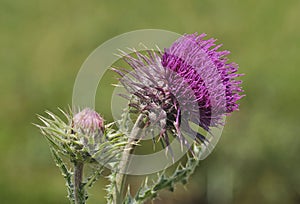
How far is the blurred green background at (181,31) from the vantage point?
5086mm

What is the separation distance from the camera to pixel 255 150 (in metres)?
5.21

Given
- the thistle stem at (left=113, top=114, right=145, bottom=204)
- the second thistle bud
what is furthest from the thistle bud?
the thistle stem at (left=113, top=114, right=145, bottom=204)

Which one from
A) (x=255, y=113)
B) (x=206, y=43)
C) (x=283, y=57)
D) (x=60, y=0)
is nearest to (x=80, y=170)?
(x=206, y=43)

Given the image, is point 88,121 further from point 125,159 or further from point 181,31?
point 181,31

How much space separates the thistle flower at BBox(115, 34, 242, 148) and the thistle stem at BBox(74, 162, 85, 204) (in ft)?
1.05

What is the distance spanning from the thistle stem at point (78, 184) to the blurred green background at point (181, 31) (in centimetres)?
282

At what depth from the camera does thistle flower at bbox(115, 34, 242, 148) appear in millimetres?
2154

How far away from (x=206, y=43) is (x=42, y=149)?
3417mm

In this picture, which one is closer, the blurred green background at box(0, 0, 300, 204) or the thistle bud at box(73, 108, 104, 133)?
the thistle bud at box(73, 108, 104, 133)

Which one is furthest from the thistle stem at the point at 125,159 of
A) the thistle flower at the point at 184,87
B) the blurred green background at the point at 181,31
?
the blurred green background at the point at 181,31

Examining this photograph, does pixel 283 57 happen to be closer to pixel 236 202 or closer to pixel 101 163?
pixel 236 202

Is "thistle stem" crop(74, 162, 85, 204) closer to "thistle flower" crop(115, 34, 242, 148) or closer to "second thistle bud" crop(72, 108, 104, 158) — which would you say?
"second thistle bud" crop(72, 108, 104, 158)

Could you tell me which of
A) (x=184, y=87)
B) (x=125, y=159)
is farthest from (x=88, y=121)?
(x=184, y=87)

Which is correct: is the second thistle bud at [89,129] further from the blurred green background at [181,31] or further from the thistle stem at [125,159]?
the blurred green background at [181,31]
